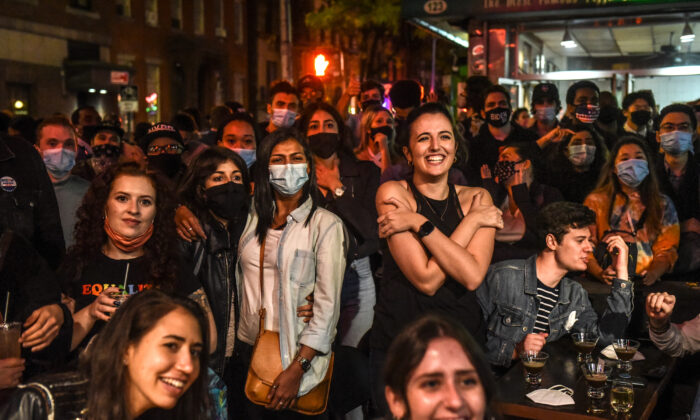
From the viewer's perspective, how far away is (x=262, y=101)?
38.4m

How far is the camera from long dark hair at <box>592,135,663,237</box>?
6195 millimetres

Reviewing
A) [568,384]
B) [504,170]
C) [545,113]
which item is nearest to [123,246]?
[568,384]

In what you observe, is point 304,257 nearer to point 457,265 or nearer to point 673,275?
point 457,265

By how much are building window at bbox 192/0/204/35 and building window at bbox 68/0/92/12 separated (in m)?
7.55

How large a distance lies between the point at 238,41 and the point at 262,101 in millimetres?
3271

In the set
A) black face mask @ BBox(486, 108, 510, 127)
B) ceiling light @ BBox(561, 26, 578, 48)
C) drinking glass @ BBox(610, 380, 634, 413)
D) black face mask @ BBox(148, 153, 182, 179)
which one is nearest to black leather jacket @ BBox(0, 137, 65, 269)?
black face mask @ BBox(148, 153, 182, 179)

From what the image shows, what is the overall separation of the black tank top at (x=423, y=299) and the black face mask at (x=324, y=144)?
6.52 ft

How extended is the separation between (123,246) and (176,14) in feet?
98.2

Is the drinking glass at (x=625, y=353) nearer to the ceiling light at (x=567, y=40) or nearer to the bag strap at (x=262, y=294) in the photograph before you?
the bag strap at (x=262, y=294)

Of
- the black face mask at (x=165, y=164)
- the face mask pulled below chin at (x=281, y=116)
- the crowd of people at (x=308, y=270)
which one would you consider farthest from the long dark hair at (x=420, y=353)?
the face mask pulled below chin at (x=281, y=116)

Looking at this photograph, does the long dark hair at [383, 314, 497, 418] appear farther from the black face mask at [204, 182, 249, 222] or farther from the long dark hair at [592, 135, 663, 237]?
the long dark hair at [592, 135, 663, 237]

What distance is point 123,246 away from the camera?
159 inches

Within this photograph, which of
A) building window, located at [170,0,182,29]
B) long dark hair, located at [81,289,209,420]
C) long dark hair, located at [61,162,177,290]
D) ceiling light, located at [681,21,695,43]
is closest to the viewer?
long dark hair, located at [81,289,209,420]

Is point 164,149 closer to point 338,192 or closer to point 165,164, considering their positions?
point 165,164
